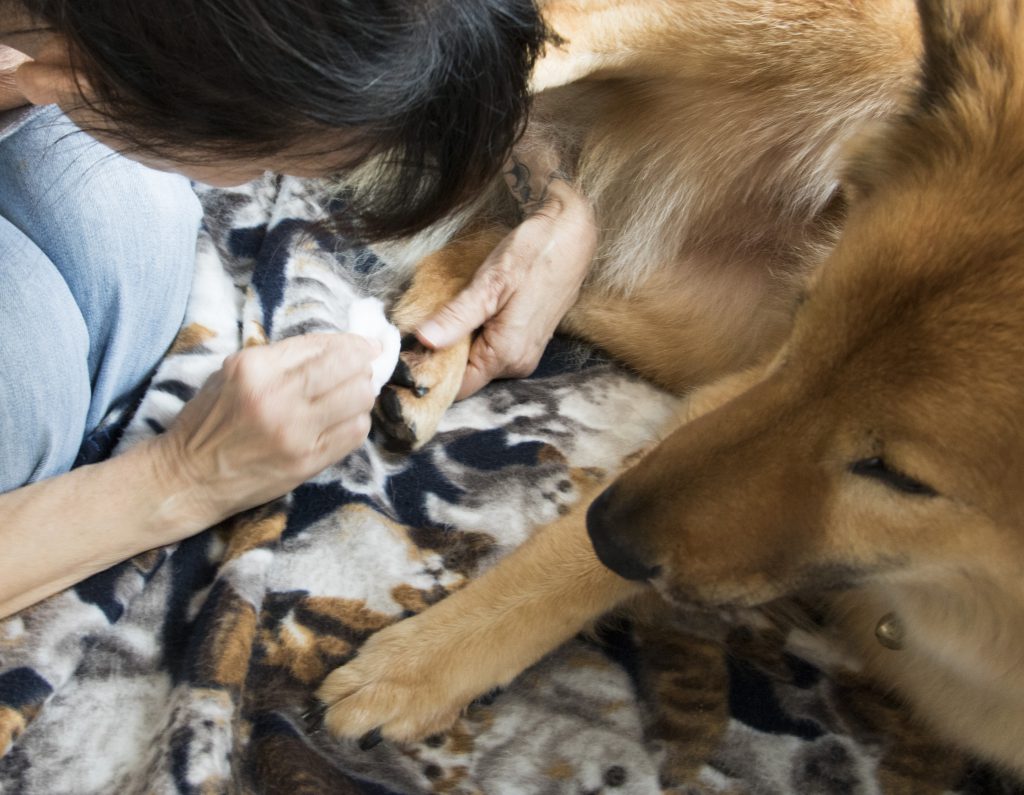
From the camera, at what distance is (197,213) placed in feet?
5.50

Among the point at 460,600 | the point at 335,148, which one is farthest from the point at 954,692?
the point at 335,148

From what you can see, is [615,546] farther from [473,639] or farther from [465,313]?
[465,313]

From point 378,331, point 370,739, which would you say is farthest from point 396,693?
point 378,331

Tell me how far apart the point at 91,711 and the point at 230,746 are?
0.19 metres

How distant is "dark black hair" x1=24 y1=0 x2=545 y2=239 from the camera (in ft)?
2.49

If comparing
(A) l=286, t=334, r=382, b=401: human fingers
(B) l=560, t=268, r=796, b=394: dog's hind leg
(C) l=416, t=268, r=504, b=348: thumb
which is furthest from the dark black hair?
(B) l=560, t=268, r=796, b=394: dog's hind leg

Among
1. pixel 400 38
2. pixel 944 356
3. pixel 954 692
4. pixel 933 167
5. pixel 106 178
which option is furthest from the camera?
pixel 106 178

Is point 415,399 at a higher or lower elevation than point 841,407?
lower

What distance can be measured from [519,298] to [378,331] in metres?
0.29

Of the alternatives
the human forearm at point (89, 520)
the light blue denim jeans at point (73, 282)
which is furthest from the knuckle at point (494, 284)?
the human forearm at point (89, 520)

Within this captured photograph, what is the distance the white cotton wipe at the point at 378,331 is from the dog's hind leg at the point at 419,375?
0.03 meters

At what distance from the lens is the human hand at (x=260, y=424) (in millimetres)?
1300

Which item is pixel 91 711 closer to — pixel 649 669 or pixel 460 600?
pixel 460 600

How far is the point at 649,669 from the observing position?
1372 mm
